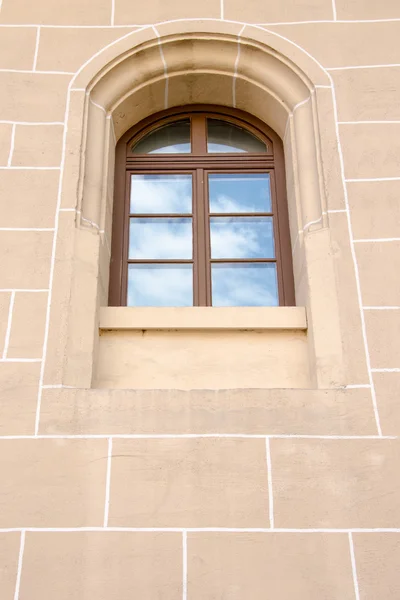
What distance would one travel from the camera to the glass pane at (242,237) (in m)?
5.79

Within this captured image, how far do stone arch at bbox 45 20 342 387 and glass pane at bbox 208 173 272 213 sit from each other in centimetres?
27

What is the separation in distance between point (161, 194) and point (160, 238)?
1.38 feet

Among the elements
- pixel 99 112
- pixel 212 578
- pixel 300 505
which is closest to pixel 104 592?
pixel 212 578

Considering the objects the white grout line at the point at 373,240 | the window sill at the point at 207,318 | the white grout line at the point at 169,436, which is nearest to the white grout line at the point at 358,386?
the white grout line at the point at 169,436

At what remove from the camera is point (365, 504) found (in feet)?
14.0

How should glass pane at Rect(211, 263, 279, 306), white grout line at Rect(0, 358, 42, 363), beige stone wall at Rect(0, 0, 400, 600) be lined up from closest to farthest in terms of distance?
1. beige stone wall at Rect(0, 0, 400, 600)
2. white grout line at Rect(0, 358, 42, 363)
3. glass pane at Rect(211, 263, 279, 306)

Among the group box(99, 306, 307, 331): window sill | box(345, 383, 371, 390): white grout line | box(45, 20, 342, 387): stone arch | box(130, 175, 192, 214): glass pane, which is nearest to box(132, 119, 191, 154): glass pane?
box(45, 20, 342, 387): stone arch

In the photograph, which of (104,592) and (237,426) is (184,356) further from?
(104,592)

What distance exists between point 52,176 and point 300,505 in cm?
285

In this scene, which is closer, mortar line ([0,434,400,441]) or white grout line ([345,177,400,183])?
mortar line ([0,434,400,441])

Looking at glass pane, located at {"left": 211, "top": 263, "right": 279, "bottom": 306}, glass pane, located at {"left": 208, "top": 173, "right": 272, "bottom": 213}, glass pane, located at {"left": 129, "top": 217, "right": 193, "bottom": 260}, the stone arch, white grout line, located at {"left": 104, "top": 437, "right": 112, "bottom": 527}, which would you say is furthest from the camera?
glass pane, located at {"left": 208, "top": 173, "right": 272, "bottom": 213}

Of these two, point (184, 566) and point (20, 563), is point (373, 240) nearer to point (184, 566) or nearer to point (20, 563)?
point (184, 566)

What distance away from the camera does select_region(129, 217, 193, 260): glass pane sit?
19.0ft

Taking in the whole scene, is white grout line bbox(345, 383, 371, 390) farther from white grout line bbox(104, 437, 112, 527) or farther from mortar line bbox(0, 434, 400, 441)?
white grout line bbox(104, 437, 112, 527)
